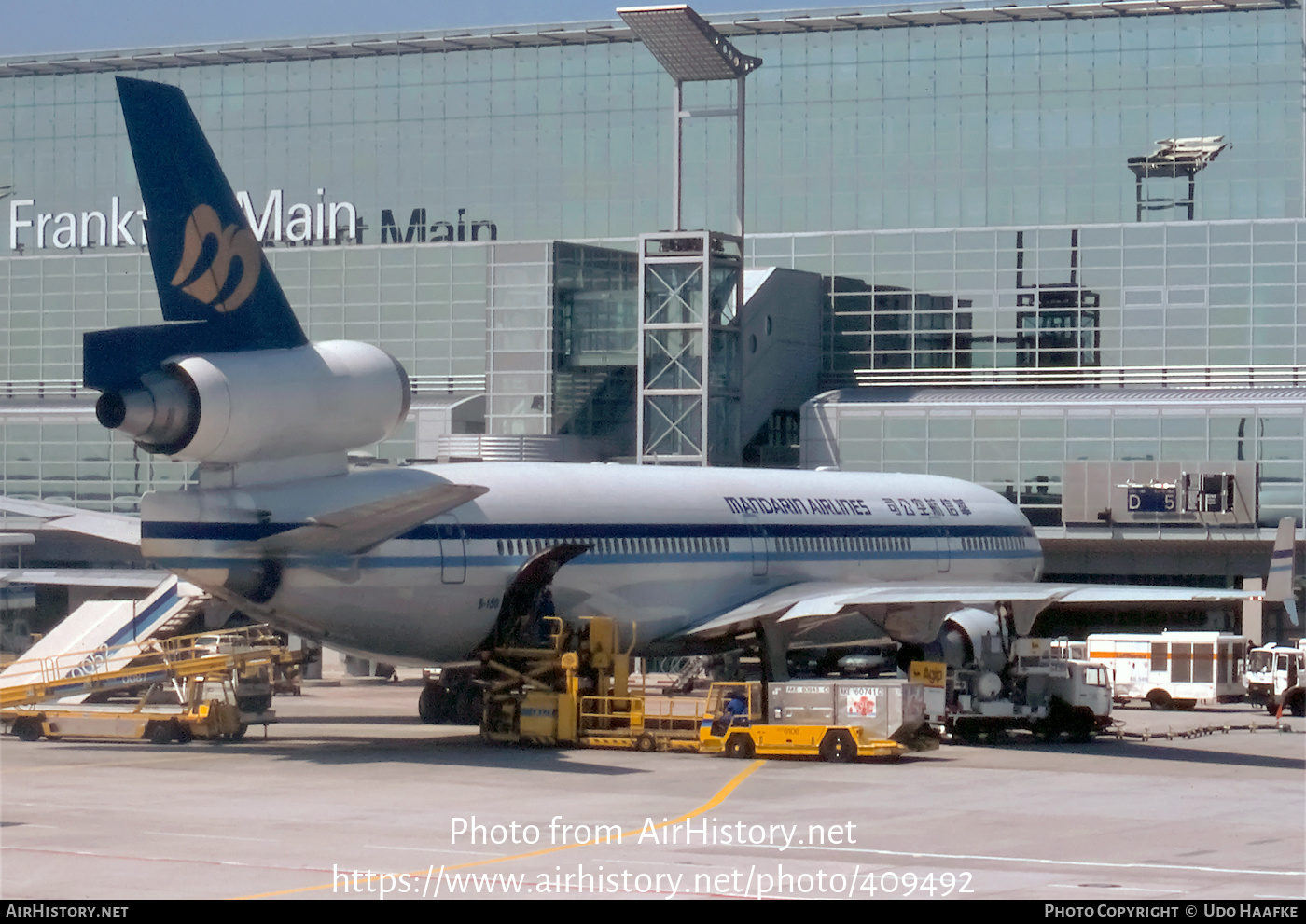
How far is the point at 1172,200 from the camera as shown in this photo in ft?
285

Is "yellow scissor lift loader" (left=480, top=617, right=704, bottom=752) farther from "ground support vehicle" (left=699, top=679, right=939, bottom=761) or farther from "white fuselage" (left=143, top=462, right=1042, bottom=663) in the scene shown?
"white fuselage" (left=143, top=462, right=1042, bottom=663)

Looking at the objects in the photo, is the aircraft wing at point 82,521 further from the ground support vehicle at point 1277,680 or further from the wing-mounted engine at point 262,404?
the ground support vehicle at point 1277,680

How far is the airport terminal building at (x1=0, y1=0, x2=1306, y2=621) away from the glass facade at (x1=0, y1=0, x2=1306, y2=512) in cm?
15

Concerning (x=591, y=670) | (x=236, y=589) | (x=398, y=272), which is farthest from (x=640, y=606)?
(x=398, y=272)

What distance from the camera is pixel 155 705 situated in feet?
116

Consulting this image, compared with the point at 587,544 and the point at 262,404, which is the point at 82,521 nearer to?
the point at 262,404

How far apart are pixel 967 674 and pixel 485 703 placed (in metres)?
9.67

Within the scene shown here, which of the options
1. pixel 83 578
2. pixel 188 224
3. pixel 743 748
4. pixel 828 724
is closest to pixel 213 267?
pixel 188 224

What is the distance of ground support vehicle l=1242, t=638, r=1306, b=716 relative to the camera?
43.9m

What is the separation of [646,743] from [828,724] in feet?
11.2

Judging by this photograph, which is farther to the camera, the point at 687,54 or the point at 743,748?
the point at 687,54

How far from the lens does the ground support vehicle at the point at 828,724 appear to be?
31.3m

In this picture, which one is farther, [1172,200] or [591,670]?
[1172,200]
